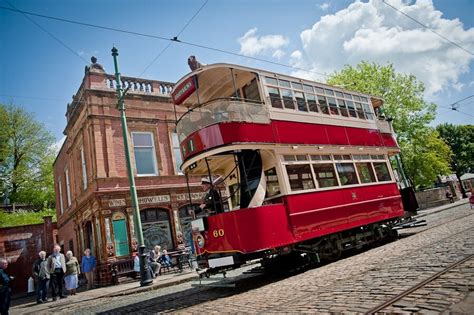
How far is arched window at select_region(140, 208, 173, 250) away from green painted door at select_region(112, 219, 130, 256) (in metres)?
0.94

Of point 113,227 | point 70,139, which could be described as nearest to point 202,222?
point 113,227

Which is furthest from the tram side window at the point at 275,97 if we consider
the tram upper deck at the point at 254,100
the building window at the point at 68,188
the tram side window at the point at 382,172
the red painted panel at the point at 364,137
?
the building window at the point at 68,188

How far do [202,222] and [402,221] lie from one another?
795 centimetres

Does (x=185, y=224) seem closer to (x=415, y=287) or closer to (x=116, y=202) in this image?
(x=116, y=202)

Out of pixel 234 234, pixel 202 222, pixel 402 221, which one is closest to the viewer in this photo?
pixel 234 234

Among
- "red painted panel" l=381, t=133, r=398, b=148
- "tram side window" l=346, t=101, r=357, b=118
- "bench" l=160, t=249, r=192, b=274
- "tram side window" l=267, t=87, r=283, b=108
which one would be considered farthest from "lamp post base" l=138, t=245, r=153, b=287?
"red painted panel" l=381, t=133, r=398, b=148

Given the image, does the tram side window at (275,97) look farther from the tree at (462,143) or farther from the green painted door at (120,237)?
the tree at (462,143)

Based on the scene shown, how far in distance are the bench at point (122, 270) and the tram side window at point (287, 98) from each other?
1054cm

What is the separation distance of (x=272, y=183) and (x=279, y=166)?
49cm

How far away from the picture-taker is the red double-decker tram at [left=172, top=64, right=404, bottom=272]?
25.3 feet

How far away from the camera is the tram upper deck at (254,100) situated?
26.9 feet

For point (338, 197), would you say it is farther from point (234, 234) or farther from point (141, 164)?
point (141, 164)

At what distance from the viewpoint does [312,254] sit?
8.67 m

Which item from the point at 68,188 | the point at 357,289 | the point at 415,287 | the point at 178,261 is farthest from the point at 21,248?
the point at 415,287
